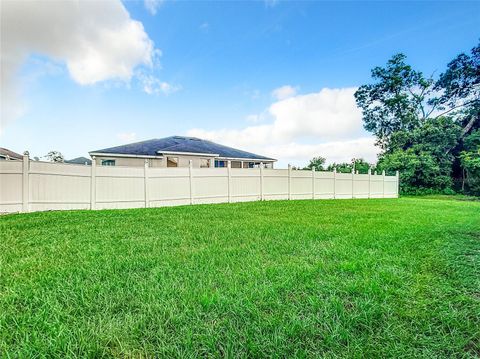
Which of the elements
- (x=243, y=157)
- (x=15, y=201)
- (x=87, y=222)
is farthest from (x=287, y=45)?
(x=15, y=201)

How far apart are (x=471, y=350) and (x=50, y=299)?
2804 mm

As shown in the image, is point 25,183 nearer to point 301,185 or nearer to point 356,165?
point 301,185

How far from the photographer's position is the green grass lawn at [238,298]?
4.55 feet

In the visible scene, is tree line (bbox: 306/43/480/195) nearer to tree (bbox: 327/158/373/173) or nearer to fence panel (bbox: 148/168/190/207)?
tree (bbox: 327/158/373/173)

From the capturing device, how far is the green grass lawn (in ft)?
4.55

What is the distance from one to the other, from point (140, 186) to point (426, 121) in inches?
973

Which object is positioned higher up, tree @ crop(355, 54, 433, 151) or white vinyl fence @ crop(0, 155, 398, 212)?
tree @ crop(355, 54, 433, 151)

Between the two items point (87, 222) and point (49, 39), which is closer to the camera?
point (87, 222)

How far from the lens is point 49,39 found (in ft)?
20.5

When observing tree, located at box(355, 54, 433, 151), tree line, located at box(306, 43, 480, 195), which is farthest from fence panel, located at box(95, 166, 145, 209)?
tree, located at box(355, 54, 433, 151)

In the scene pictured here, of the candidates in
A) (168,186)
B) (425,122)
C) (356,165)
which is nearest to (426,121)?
(425,122)

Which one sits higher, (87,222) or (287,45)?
(287,45)

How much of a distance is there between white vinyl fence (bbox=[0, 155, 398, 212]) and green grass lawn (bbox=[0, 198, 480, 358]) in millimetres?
3694

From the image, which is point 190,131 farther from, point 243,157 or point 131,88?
point 131,88
